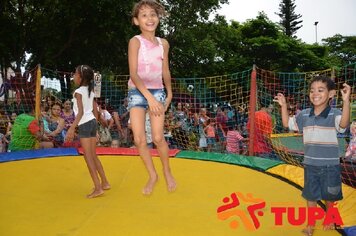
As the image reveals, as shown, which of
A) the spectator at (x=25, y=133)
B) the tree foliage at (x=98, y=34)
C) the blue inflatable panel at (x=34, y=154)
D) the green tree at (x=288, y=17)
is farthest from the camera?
the green tree at (x=288, y=17)

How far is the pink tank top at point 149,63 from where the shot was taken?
8.46 ft

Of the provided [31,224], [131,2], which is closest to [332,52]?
[131,2]

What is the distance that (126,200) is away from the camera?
10.6 ft

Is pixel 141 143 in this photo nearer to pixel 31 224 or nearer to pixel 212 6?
pixel 31 224

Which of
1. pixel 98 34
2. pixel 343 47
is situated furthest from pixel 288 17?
pixel 98 34

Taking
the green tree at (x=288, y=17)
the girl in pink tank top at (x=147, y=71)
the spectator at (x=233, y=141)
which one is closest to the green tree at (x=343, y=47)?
the green tree at (x=288, y=17)

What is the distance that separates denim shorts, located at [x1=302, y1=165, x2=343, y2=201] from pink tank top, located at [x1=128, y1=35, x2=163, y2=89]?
125cm

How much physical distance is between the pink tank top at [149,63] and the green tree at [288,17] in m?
35.0

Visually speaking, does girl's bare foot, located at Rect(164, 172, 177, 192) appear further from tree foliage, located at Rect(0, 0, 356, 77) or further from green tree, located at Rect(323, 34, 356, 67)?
green tree, located at Rect(323, 34, 356, 67)

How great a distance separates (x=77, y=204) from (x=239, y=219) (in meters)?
1.37

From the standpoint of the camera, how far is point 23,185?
12.2 ft

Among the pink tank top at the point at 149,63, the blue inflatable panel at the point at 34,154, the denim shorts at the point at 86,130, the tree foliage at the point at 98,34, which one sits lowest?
the blue inflatable panel at the point at 34,154

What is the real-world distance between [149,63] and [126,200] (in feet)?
4.31

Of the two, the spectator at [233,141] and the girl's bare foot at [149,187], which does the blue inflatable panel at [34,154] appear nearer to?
the spectator at [233,141]
